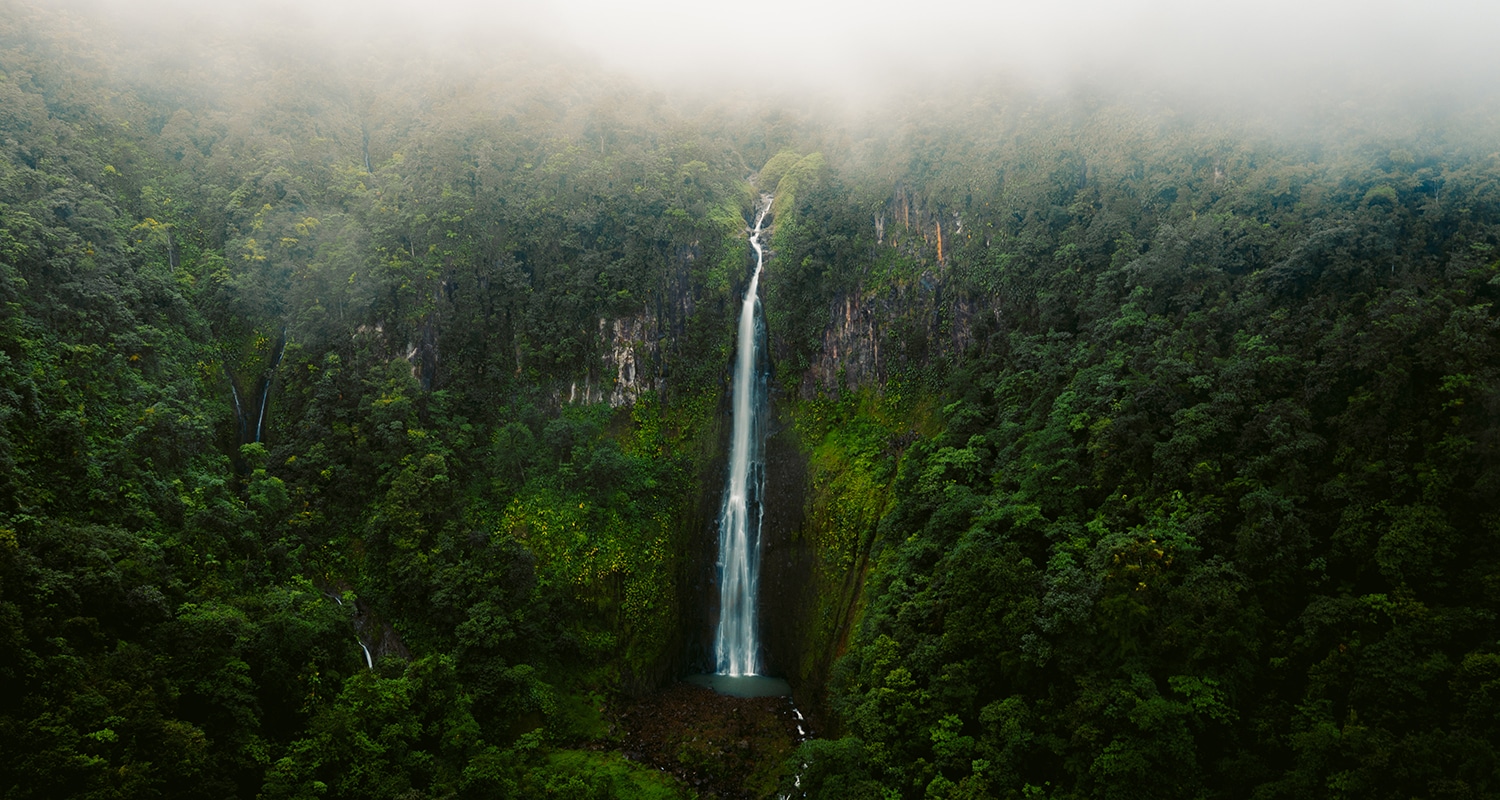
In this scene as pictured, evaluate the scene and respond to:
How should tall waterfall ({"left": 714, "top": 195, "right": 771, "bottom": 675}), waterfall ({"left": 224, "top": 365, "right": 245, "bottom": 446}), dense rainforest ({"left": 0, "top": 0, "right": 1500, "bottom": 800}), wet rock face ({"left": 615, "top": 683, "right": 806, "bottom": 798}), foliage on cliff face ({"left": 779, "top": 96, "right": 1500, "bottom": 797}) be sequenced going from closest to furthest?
1. foliage on cliff face ({"left": 779, "top": 96, "right": 1500, "bottom": 797})
2. dense rainforest ({"left": 0, "top": 0, "right": 1500, "bottom": 800})
3. wet rock face ({"left": 615, "top": 683, "right": 806, "bottom": 798})
4. waterfall ({"left": 224, "top": 365, "right": 245, "bottom": 446})
5. tall waterfall ({"left": 714, "top": 195, "right": 771, "bottom": 675})

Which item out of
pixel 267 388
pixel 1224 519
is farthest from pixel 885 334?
pixel 267 388

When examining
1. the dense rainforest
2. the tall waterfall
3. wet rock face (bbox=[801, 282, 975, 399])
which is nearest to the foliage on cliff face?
the dense rainforest

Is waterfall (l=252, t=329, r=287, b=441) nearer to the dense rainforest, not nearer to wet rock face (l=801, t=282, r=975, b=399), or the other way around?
the dense rainforest

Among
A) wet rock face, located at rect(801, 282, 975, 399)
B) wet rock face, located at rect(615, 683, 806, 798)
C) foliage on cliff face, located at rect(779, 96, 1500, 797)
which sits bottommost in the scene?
wet rock face, located at rect(615, 683, 806, 798)

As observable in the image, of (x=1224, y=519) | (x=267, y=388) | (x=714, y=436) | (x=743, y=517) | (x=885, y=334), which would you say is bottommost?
(x=1224, y=519)

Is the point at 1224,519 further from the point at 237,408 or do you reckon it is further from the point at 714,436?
the point at 237,408

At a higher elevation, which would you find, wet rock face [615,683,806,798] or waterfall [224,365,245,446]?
waterfall [224,365,245,446]

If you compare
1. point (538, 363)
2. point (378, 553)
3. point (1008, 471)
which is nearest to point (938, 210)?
point (1008, 471)
